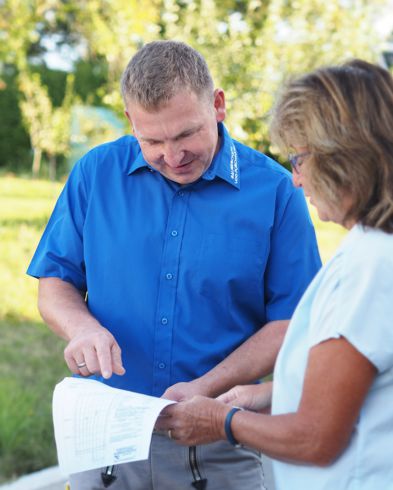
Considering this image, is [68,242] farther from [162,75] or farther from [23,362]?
[23,362]

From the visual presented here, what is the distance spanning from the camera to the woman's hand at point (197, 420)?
1950 mm

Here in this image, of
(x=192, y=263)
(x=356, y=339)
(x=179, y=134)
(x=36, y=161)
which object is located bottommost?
(x=36, y=161)

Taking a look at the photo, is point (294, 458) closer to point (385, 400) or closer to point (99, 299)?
point (385, 400)

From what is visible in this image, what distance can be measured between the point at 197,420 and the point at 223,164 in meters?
0.88

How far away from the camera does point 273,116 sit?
6.32 ft

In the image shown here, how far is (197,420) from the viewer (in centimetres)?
199

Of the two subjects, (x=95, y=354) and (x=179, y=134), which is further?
(x=179, y=134)

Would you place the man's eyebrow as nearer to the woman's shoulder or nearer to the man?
the man

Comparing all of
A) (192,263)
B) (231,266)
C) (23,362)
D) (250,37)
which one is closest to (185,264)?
(192,263)

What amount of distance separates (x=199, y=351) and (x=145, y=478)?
1.45ft

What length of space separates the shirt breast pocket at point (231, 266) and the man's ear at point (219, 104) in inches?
16.8

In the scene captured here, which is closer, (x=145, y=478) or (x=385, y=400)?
(x=385, y=400)

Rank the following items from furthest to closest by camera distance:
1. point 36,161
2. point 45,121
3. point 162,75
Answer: point 36,161
point 45,121
point 162,75

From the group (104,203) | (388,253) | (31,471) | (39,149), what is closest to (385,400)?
(388,253)
